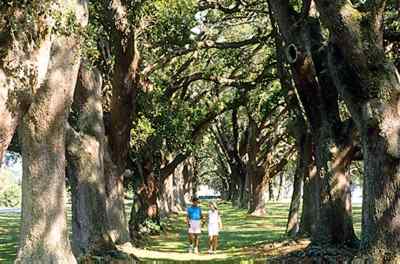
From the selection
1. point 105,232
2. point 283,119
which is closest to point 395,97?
point 105,232

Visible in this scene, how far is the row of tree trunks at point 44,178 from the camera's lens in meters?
10.0

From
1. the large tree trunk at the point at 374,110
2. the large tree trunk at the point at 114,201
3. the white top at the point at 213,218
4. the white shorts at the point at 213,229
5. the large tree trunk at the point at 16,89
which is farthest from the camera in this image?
the white top at the point at 213,218

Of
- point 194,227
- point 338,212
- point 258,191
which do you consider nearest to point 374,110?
point 338,212

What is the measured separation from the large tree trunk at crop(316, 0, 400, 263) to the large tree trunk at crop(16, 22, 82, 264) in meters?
4.48

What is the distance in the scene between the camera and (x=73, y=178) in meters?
15.4

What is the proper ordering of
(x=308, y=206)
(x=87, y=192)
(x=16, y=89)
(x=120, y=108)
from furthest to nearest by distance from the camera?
(x=308, y=206)
(x=120, y=108)
(x=87, y=192)
(x=16, y=89)

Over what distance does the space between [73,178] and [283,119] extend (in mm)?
21265

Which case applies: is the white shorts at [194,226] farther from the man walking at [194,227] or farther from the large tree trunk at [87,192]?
the large tree trunk at [87,192]

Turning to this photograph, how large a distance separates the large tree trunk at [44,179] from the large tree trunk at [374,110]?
4.48m

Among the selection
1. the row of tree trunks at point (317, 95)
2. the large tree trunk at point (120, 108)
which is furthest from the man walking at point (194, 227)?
the row of tree trunks at point (317, 95)

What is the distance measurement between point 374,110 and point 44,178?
5.33m

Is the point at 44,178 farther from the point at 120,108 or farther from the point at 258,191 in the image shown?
the point at 258,191

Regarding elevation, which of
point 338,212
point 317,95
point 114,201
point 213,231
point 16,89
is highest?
point 317,95

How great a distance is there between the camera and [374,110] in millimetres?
10500
